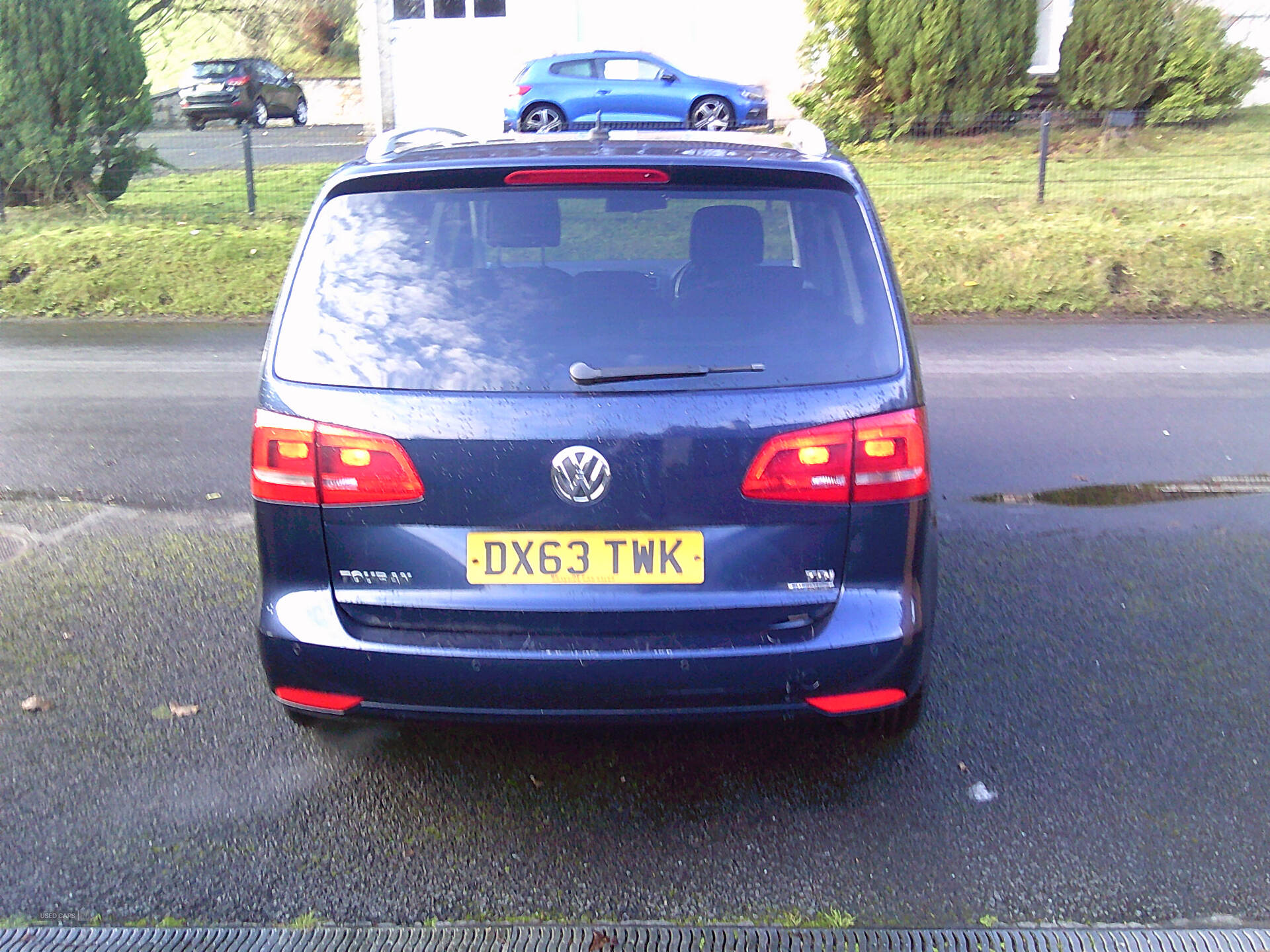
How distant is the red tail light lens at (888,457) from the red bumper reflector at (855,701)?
0.49 metres

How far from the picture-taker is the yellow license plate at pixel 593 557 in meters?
2.96

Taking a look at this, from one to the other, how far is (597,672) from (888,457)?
2.88 ft

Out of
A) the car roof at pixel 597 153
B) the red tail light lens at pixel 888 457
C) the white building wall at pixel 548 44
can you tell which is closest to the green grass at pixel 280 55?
the white building wall at pixel 548 44

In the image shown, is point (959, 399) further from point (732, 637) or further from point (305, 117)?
point (305, 117)

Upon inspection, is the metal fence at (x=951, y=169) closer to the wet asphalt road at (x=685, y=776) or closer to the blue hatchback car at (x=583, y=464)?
the wet asphalt road at (x=685, y=776)

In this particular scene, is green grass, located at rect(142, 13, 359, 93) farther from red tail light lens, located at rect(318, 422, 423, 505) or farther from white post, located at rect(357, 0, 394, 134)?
red tail light lens, located at rect(318, 422, 423, 505)

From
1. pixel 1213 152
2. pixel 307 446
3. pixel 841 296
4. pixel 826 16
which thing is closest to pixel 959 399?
pixel 841 296

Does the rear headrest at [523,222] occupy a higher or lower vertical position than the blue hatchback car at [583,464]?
higher

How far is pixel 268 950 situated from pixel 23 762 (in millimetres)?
1298

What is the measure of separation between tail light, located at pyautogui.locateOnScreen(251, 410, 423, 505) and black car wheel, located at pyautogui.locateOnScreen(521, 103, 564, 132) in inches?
758

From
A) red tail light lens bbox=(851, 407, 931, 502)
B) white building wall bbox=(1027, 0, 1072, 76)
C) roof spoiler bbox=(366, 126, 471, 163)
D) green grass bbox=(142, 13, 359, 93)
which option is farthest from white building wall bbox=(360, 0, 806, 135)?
red tail light lens bbox=(851, 407, 931, 502)

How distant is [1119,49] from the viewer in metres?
20.1

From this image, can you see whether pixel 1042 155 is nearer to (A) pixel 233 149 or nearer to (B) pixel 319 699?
(A) pixel 233 149

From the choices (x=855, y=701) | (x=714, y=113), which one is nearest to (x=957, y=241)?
(x=714, y=113)
